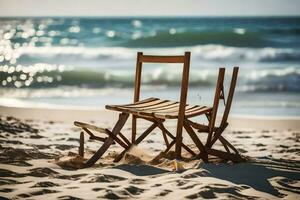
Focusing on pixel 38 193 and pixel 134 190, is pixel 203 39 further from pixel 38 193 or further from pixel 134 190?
pixel 38 193

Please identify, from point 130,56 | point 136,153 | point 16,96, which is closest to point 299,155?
point 136,153

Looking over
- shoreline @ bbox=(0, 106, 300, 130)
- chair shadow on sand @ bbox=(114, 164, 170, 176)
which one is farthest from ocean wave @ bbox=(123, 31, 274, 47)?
chair shadow on sand @ bbox=(114, 164, 170, 176)

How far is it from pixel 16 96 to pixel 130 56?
9.03m

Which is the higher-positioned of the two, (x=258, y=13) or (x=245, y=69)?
(x=258, y=13)

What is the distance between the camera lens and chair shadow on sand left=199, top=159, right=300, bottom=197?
3452 millimetres

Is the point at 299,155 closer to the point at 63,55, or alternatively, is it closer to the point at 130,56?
the point at 130,56

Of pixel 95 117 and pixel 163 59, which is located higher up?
pixel 163 59

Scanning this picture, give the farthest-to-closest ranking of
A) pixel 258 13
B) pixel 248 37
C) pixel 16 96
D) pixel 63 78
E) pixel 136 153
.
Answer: pixel 258 13 → pixel 248 37 → pixel 63 78 → pixel 16 96 → pixel 136 153

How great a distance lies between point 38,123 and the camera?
6.80 m

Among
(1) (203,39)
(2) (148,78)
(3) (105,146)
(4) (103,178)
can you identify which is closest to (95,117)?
(3) (105,146)

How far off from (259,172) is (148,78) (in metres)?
9.88

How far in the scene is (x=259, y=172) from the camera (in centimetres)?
386

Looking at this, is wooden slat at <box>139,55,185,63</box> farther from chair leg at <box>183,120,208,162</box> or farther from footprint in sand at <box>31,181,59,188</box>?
footprint in sand at <box>31,181,59,188</box>

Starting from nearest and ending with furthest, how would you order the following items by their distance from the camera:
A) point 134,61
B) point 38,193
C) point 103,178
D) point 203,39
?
1. point 38,193
2. point 103,178
3. point 134,61
4. point 203,39
